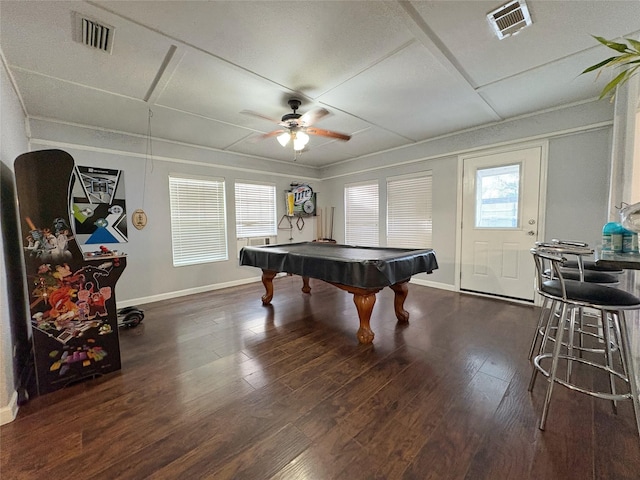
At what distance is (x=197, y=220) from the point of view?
4.57m

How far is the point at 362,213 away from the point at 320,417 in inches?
177

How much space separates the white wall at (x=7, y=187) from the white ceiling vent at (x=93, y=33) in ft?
2.36

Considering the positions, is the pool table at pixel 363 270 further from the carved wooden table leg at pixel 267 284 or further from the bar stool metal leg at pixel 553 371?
the bar stool metal leg at pixel 553 371

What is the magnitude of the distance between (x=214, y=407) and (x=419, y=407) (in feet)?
4.30

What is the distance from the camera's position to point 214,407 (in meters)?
1.70

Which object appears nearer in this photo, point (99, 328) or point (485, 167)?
point (99, 328)

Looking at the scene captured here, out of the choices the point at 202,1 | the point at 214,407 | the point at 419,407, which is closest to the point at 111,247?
the point at 214,407

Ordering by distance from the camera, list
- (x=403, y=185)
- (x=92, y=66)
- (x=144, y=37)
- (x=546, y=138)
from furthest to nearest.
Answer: (x=403, y=185), (x=546, y=138), (x=92, y=66), (x=144, y=37)

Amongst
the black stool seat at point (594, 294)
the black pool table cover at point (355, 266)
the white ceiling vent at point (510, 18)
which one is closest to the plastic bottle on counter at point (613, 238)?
the black stool seat at point (594, 294)

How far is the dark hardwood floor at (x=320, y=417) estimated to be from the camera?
1.28m

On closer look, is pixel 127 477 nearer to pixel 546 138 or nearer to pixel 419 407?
pixel 419 407

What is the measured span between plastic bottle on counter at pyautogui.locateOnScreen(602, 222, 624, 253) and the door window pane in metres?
2.40

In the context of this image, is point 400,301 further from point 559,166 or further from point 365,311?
point 559,166

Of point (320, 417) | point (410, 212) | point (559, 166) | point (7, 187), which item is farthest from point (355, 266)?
point (559, 166)
